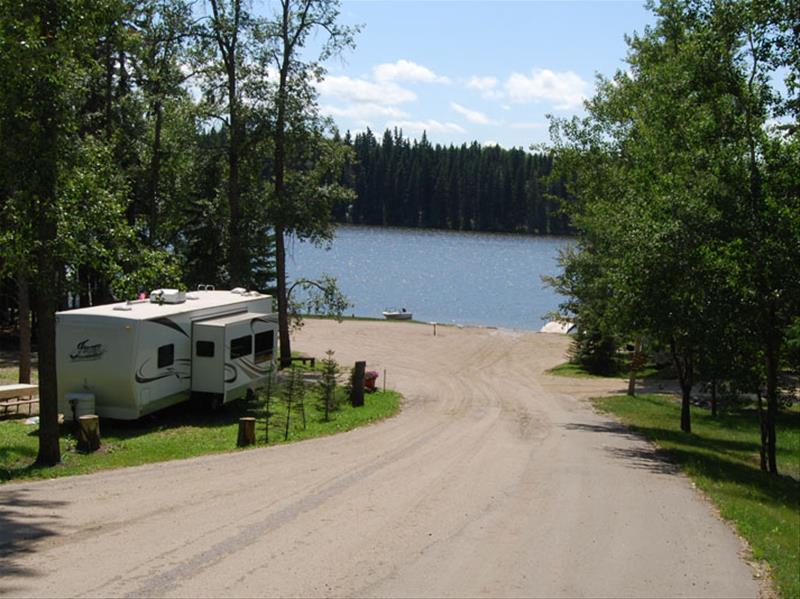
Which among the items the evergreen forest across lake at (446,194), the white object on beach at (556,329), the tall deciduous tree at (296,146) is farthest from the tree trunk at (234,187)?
the evergreen forest across lake at (446,194)

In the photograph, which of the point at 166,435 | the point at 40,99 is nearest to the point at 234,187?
the point at 166,435

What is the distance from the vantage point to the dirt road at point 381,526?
26.2 ft

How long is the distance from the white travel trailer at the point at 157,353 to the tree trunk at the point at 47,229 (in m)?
3.32

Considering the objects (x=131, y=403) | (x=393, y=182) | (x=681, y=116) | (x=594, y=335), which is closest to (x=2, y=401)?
(x=131, y=403)

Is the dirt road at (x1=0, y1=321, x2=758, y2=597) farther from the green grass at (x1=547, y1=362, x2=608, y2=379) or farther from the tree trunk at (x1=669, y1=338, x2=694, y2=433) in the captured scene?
the green grass at (x1=547, y1=362, x2=608, y2=379)

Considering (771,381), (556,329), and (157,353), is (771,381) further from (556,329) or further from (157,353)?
(556,329)

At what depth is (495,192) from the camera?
14912cm

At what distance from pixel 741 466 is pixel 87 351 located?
560 inches

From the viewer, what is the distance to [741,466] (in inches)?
686

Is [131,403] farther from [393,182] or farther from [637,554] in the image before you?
[393,182]

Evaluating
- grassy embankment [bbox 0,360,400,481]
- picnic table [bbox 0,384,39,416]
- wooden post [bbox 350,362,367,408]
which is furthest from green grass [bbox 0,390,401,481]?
picnic table [bbox 0,384,39,416]

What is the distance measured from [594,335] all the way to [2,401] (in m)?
23.8

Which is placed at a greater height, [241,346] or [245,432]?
[241,346]

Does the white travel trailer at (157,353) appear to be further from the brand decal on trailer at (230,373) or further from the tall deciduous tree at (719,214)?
the tall deciduous tree at (719,214)
